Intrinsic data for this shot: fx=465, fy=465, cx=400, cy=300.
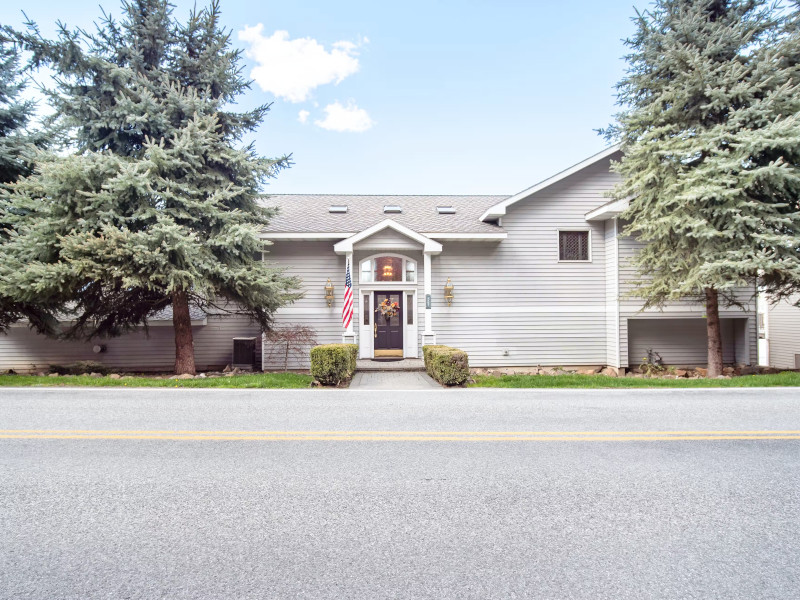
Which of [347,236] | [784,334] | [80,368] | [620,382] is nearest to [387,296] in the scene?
[347,236]

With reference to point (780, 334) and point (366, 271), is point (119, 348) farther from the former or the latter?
point (780, 334)

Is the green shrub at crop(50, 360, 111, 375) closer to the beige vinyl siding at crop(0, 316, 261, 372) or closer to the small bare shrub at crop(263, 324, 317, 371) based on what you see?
the beige vinyl siding at crop(0, 316, 261, 372)

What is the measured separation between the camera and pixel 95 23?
10953 mm

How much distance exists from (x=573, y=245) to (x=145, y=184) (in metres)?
12.3

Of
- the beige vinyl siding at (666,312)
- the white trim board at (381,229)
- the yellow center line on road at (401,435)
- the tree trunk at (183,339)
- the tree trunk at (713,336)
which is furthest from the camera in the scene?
the beige vinyl siding at (666,312)

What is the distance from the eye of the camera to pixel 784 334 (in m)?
19.2

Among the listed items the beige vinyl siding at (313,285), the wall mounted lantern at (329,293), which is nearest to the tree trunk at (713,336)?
the beige vinyl siding at (313,285)

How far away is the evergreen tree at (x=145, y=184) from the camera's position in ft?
32.6

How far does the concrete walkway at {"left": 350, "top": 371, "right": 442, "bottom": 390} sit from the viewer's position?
10070mm

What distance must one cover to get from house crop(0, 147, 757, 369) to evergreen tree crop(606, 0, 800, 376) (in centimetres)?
225

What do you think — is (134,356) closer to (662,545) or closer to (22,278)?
(22,278)

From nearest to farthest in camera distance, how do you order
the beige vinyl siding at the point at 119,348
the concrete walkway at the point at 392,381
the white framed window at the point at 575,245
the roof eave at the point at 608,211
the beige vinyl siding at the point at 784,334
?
the concrete walkway at the point at 392,381
the roof eave at the point at 608,211
the beige vinyl siding at the point at 119,348
the white framed window at the point at 575,245
the beige vinyl siding at the point at 784,334

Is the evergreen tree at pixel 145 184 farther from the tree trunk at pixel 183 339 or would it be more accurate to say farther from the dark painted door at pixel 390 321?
the dark painted door at pixel 390 321

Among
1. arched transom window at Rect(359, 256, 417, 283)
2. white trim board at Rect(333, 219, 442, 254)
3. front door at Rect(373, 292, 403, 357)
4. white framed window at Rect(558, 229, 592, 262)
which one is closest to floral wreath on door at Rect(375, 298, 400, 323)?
front door at Rect(373, 292, 403, 357)
